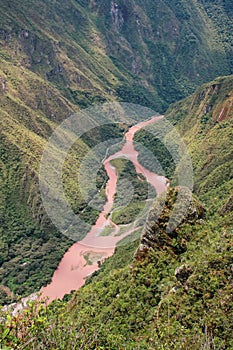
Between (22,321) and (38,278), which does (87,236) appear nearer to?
(38,278)

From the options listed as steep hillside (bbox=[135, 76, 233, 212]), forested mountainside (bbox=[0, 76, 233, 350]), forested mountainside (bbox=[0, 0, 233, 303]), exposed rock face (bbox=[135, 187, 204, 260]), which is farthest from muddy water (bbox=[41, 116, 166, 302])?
exposed rock face (bbox=[135, 187, 204, 260])

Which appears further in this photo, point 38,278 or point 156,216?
point 38,278

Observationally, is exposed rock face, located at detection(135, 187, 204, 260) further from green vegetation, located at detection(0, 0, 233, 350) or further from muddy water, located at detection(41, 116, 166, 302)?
muddy water, located at detection(41, 116, 166, 302)

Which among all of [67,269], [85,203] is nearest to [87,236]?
[67,269]

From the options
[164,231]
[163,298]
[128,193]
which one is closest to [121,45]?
[128,193]

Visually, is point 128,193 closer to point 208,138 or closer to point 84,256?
point 84,256

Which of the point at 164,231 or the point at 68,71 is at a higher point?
the point at 164,231
